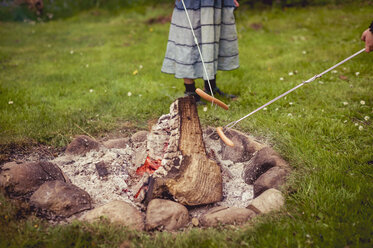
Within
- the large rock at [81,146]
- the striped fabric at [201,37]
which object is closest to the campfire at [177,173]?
the large rock at [81,146]

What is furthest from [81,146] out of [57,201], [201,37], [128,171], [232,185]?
[201,37]

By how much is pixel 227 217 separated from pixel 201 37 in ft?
7.44

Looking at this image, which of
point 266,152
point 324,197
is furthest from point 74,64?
point 324,197

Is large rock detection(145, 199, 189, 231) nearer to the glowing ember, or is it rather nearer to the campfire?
the campfire

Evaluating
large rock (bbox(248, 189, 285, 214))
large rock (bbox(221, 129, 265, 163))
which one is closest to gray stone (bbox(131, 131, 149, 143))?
large rock (bbox(221, 129, 265, 163))

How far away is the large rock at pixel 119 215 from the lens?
6.55ft

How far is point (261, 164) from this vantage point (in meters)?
2.51

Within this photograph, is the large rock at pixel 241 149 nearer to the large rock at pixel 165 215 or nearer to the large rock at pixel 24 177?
the large rock at pixel 165 215

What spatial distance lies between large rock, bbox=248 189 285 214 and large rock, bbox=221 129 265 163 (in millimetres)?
622

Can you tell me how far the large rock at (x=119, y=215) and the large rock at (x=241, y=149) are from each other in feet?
3.53

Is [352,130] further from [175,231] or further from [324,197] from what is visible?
[175,231]

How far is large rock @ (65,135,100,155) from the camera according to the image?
2.83m

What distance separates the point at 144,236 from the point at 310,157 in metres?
1.61

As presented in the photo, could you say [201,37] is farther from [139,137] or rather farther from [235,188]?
[235,188]
